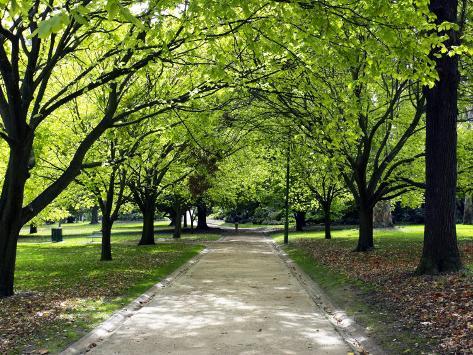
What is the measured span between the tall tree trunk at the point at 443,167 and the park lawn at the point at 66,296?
→ 706 centimetres

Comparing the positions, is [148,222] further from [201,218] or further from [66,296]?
[201,218]

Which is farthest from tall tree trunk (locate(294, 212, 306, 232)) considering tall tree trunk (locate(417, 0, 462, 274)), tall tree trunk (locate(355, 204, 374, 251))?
tall tree trunk (locate(417, 0, 462, 274))

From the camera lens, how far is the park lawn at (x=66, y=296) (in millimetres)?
7668

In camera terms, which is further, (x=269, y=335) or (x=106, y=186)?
(x=106, y=186)

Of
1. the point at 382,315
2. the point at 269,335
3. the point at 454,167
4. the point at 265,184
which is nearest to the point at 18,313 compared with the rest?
the point at 269,335

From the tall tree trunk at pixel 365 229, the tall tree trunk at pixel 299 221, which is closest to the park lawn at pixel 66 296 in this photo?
the tall tree trunk at pixel 365 229

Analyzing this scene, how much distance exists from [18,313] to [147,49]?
5.65 metres

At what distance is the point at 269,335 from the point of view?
25.5 ft

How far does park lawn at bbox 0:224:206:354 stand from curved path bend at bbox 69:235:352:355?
707mm

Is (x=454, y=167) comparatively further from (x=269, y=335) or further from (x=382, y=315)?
(x=269, y=335)

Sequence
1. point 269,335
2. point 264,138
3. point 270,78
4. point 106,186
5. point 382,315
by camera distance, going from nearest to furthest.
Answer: point 269,335 → point 382,315 → point 270,78 → point 106,186 → point 264,138

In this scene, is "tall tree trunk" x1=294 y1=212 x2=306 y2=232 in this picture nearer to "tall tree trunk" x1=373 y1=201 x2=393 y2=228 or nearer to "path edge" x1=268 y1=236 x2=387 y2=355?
"tall tree trunk" x1=373 y1=201 x2=393 y2=228

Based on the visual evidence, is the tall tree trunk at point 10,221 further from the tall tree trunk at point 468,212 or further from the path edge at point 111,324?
the tall tree trunk at point 468,212

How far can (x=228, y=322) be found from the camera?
8750mm
